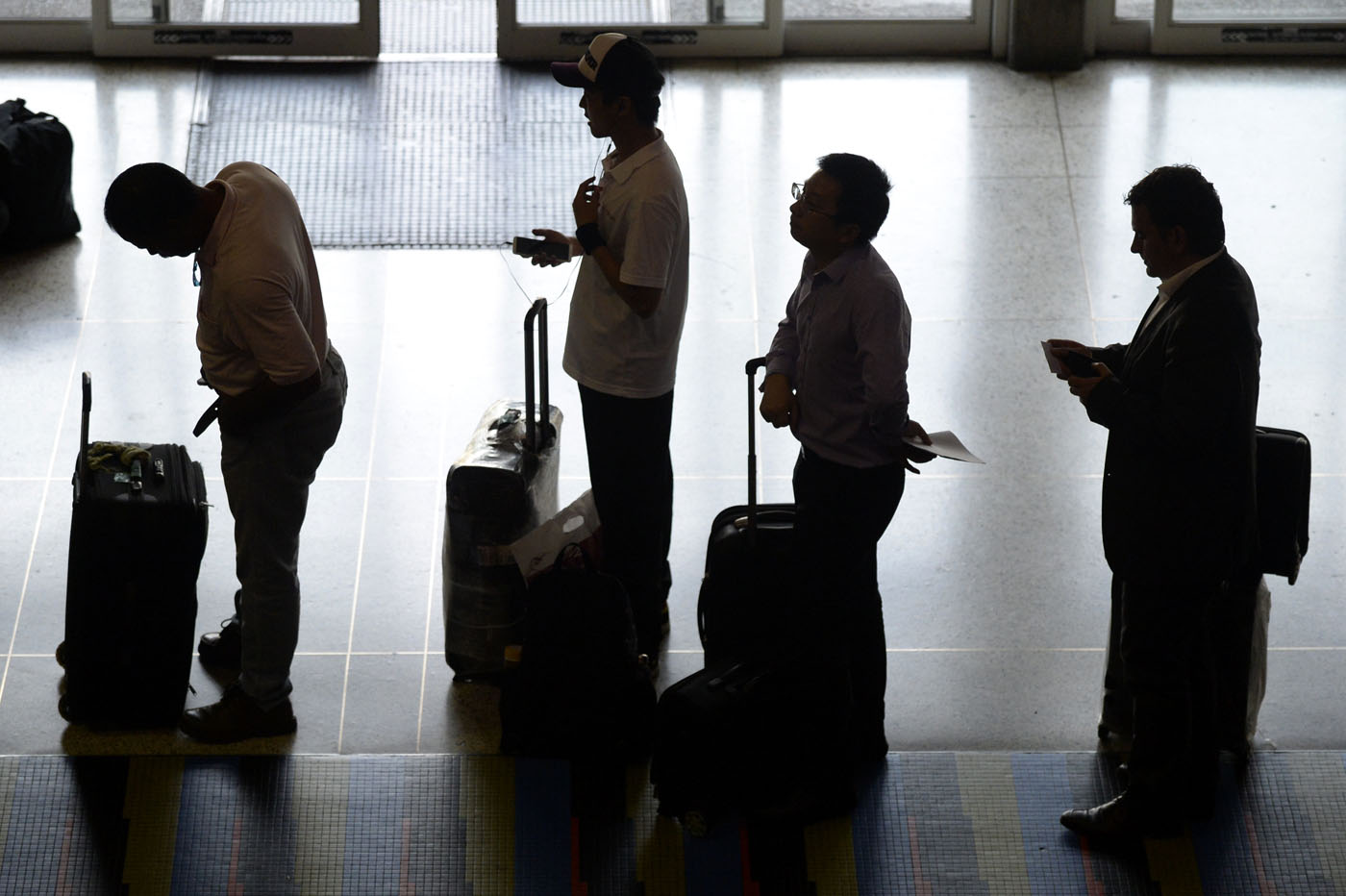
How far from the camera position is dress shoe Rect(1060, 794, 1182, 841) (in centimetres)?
375

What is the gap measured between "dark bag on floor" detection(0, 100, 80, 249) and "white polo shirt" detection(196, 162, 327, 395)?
273 cm

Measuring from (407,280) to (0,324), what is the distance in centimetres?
139

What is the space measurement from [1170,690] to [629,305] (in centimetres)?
147

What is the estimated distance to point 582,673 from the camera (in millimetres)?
3957

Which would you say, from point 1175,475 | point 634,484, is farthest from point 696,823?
point 1175,475

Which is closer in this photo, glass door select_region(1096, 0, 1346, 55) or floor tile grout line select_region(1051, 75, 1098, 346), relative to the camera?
floor tile grout line select_region(1051, 75, 1098, 346)

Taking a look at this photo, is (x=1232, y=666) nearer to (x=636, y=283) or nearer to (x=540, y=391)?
(x=636, y=283)

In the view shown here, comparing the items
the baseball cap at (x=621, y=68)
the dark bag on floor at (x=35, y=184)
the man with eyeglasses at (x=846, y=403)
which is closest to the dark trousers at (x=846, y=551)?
the man with eyeglasses at (x=846, y=403)

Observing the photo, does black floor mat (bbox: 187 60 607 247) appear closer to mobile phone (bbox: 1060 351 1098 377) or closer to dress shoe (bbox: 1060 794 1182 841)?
mobile phone (bbox: 1060 351 1098 377)

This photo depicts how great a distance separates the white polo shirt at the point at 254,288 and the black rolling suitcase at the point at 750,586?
1.02 metres

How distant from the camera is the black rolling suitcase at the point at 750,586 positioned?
3914 millimetres

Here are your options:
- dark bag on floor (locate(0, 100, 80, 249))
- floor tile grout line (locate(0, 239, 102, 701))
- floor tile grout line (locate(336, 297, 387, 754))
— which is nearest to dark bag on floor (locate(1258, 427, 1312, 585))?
floor tile grout line (locate(336, 297, 387, 754))

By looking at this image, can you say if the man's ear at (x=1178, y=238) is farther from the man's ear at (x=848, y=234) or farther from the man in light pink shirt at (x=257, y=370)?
the man in light pink shirt at (x=257, y=370)

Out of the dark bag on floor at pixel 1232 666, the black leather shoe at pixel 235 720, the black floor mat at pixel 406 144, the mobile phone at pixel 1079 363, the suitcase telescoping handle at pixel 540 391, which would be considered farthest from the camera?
the black floor mat at pixel 406 144
